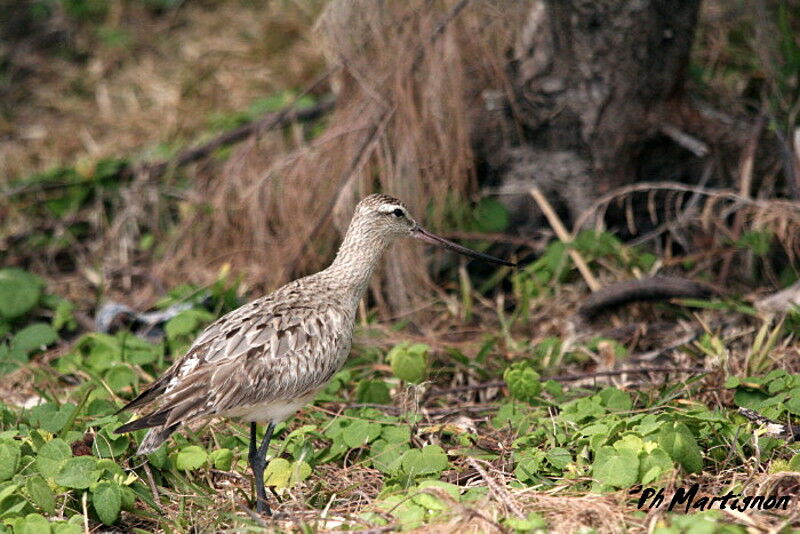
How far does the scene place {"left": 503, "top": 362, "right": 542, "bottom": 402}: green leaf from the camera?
4879 millimetres

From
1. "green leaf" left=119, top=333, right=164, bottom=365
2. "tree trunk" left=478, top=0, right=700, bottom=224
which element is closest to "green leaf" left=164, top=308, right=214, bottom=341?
"green leaf" left=119, top=333, right=164, bottom=365

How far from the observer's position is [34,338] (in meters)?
5.67

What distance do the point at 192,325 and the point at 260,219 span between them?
110 cm

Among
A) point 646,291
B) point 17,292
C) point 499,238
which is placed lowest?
point 646,291

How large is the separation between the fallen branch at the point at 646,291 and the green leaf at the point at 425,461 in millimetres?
1775

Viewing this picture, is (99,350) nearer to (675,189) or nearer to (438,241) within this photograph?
(438,241)

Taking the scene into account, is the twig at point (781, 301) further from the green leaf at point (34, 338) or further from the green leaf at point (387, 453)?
the green leaf at point (34, 338)

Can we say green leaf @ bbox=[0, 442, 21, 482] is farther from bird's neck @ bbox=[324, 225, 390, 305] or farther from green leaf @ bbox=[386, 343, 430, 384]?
green leaf @ bbox=[386, 343, 430, 384]

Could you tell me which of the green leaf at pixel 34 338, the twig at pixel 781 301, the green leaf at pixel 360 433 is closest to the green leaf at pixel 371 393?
the green leaf at pixel 360 433

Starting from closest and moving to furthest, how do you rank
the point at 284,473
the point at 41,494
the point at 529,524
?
the point at 529,524
the point at 41,494
the point at 284,473

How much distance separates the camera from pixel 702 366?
5.14 meters

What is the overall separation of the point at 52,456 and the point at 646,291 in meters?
3.09

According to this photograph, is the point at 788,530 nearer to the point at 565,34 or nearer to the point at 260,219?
the point at 565,34

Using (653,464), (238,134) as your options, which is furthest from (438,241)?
(238,134)
